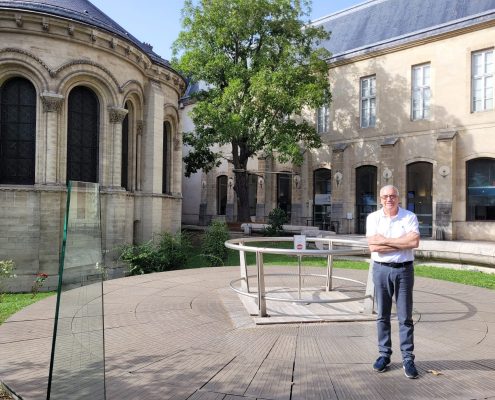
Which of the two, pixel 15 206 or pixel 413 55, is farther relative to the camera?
pixel 413 55

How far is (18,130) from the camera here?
48.9ft

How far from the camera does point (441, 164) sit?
911 inches

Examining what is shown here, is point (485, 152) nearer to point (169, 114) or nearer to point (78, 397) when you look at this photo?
point (169, 114)

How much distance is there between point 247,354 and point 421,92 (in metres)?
23.6

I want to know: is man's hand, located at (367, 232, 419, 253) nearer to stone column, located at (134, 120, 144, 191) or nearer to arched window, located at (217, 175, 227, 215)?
stone column, located at (134, 120, 144, 191)

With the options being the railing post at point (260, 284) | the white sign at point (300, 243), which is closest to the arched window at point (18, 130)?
the white sign at point (300, 243)

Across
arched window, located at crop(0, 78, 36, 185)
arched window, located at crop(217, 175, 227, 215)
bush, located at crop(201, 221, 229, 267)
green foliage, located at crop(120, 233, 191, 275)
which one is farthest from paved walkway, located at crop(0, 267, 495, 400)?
arched window, located at crop(217, 175, 227, 215)

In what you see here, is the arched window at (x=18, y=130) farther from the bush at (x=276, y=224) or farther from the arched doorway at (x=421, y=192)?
the arched doorway at (x=421, y=192)

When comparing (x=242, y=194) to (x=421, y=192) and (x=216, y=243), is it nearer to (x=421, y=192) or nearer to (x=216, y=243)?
(x=421, y=192)

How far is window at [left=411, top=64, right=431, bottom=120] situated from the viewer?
80.9 ft

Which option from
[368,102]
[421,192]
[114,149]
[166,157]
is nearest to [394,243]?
[114,149]

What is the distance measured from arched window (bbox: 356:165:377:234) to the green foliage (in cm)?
→ 1509

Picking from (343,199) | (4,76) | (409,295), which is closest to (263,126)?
(343,199)

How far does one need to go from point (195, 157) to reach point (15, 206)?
14418 millimetres
